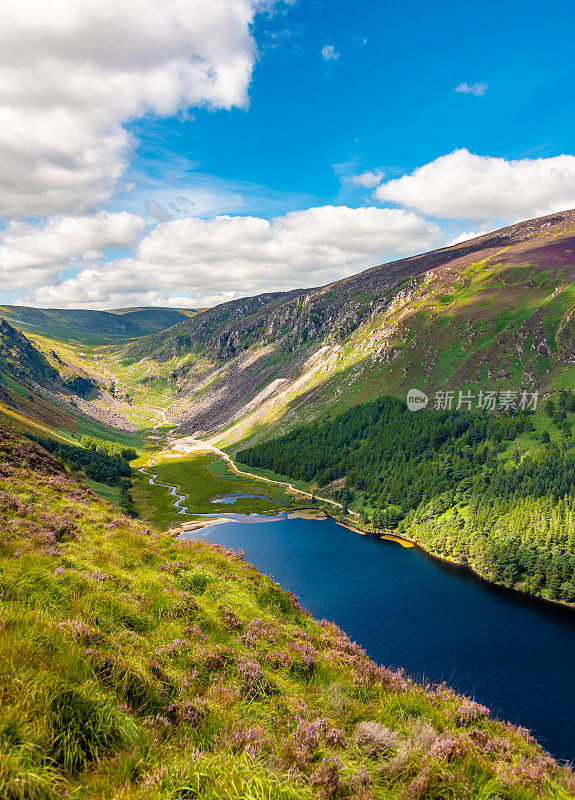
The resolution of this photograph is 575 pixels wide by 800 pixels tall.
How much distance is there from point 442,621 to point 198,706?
227 ft

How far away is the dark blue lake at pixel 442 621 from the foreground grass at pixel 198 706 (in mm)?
37247

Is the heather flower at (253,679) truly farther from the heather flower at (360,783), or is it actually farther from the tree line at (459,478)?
the tree line at (459,478)

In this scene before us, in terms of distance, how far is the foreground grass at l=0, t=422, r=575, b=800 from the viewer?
4.61m

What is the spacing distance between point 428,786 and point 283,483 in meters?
160

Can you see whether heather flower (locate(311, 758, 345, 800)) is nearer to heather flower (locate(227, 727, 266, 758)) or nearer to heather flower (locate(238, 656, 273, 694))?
heather flower (locate(227, 727, 266, 758))

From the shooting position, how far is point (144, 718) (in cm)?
591

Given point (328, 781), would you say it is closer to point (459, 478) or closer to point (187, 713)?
point (187, 713)

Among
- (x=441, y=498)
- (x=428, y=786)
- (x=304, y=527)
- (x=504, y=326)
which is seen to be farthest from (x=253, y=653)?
(x=504, y=326)

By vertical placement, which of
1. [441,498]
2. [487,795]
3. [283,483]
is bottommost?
[283,483]

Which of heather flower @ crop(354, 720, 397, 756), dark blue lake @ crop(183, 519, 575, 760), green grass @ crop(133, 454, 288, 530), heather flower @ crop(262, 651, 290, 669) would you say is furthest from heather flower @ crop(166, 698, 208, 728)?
green grass @ crop(133, 454, 288, 530)

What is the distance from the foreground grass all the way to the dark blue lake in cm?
3725

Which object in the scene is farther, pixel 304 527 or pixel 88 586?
pixel 304 527

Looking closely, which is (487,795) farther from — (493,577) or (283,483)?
(283,483)

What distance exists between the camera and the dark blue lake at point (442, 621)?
149 ft
